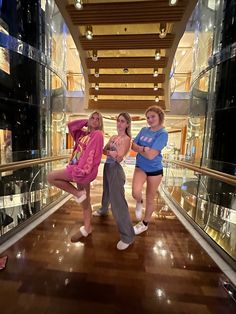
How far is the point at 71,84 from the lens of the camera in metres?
11.5

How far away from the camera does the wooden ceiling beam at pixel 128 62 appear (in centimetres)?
480

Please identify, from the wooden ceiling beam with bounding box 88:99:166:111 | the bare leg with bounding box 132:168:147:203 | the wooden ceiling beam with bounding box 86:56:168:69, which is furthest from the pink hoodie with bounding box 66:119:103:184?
the wooden ceiling beam with bounding box 88:99:166:111

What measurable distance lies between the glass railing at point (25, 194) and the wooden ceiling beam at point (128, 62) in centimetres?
287

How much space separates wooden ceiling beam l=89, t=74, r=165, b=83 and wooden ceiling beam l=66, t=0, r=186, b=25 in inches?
70.8

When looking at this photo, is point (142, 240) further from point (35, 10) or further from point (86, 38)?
point (35, 10)

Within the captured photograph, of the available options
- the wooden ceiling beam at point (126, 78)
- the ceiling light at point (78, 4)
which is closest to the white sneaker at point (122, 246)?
the ceiling light at point (78, 4)

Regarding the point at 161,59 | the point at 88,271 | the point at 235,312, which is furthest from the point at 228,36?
the point at 88,271

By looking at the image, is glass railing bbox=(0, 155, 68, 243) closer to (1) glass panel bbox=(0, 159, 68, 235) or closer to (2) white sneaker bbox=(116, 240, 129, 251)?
(1) glass panel bbox=(0, 159, 68, 235)

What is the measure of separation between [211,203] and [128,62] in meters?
3.75

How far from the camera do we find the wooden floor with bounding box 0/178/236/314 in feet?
4.44

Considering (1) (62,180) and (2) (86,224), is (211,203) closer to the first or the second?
(2) (86,224)

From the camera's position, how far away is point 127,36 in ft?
13.4

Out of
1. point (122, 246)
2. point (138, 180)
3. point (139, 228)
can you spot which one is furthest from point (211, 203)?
point (122, 246)

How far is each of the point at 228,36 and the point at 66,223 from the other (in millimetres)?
3961
